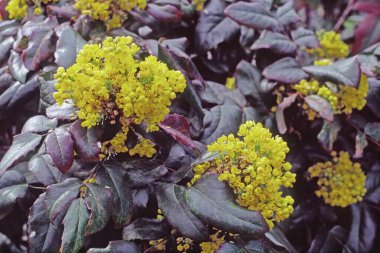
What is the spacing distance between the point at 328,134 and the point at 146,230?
29.2 inches

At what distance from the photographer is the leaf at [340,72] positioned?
62.9 inches

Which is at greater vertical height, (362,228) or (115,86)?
(115,86)

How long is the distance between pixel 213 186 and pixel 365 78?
2.67 feet

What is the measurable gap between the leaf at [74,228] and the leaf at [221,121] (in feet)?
1.75

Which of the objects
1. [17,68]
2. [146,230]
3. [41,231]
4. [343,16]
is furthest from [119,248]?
[343,16]

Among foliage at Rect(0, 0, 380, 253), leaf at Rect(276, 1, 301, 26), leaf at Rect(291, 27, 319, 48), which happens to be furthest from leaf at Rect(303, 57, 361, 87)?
leaf at Rect(276, 1, 301, 26)

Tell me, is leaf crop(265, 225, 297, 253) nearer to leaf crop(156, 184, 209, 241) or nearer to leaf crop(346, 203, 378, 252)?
leaf crop(156, 184, 209, 241)

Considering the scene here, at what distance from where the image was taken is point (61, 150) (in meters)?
1.18

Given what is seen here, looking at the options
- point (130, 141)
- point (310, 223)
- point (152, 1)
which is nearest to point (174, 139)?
point (130, 141)

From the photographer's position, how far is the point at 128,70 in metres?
1.16

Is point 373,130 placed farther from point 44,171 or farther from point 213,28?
point 44,171

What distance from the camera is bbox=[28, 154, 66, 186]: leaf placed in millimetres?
1392

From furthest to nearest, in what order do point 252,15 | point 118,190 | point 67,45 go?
point 252,15
point 67,45
point 118,190

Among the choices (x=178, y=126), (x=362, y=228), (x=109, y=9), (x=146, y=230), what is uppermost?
(x=109, y=9)
